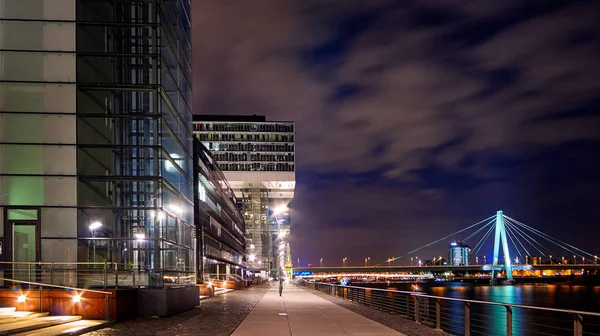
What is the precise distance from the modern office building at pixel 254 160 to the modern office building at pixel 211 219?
62.6m

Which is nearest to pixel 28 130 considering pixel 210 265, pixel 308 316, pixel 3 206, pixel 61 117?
pixel 61 117

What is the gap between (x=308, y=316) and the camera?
82.9ft

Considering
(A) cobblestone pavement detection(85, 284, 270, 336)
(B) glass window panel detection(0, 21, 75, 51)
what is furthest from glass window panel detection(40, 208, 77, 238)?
(B) glass window panel detection(0, 21, 75, 51)

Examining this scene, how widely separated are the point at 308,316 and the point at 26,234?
11249 millimetres

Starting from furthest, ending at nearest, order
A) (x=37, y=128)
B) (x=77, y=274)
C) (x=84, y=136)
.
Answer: (x=84, y=136), (x=37, y=128), (x=77, y=274)

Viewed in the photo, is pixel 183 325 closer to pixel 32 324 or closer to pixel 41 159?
pixel 32 324

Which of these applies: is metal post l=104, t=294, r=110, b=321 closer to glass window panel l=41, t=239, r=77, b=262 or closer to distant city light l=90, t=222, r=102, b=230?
glass window panel l=41, t=239, r=77, b=262

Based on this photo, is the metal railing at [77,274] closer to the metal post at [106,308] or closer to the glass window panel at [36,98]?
the metal post at [106,308]

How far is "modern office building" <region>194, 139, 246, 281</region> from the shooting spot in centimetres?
6169

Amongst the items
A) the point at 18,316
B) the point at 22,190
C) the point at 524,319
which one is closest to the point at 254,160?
the point at 524,319

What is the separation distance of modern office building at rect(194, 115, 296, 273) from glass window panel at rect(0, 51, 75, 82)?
460 ft

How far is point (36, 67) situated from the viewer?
2633 centimetres

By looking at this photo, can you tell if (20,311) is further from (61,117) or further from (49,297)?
(61,117)

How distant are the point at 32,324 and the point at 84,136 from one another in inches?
385
